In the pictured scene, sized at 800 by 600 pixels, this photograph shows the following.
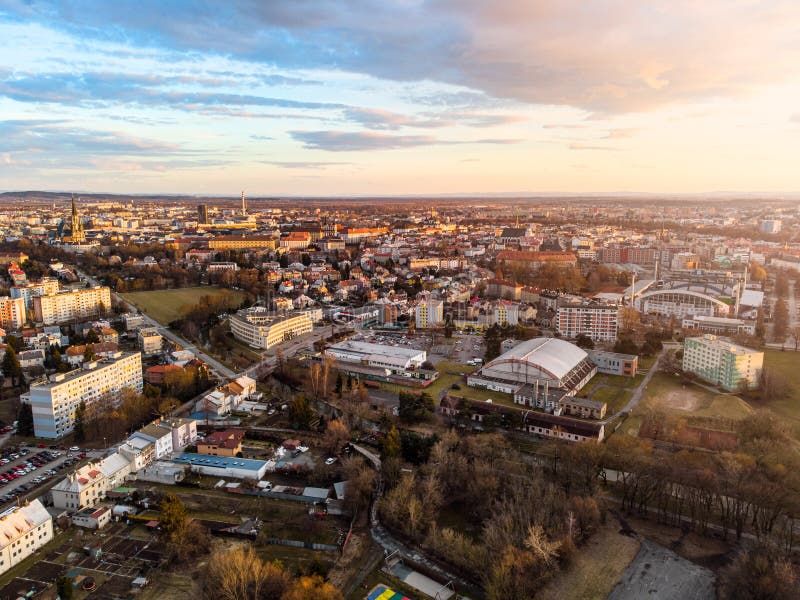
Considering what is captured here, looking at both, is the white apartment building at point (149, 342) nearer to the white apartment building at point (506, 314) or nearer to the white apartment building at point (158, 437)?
the white apartment building at point (158, 437)

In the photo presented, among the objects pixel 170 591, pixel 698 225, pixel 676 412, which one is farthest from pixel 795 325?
pixel 698 225

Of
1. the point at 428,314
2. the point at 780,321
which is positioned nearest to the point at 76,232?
the point at 428,314

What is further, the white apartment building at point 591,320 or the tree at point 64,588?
the white apartment building at point 591,320

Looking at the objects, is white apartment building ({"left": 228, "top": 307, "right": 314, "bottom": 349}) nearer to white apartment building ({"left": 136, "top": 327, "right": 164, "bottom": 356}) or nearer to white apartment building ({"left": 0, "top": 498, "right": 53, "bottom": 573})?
white apartment building ({"left": 136, "top": 327, "right": 164, "bottom": 356})

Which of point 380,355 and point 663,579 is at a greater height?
point 380,355

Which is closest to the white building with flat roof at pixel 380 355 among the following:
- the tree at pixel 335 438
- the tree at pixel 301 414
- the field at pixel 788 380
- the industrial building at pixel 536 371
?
the industrial building at pixel 536 371

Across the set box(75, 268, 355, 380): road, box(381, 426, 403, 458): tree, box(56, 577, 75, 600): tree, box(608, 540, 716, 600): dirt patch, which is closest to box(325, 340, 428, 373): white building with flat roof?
box(75, 268, 355, 380): road

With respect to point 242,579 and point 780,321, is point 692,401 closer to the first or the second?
point 780,321
